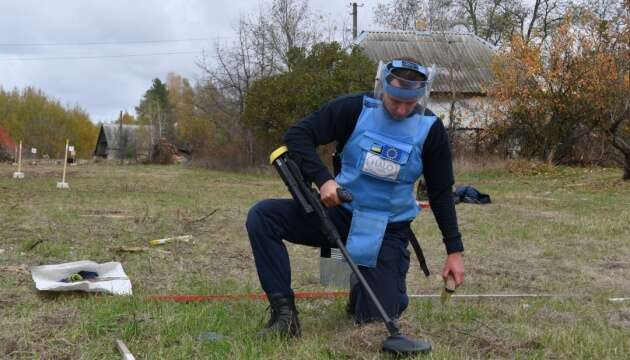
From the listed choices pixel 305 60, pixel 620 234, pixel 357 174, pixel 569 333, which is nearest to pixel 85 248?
pixel 357 174

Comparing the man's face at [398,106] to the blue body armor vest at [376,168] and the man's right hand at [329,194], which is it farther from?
the man's right hand at [329,194]

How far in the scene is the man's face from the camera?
3396mm

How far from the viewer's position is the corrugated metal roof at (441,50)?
30.5m

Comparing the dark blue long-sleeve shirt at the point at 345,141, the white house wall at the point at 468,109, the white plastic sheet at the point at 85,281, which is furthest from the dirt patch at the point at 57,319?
the white house wall at the point at 468,109

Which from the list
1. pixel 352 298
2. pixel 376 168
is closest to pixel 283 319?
pixel 352 298

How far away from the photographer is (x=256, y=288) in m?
4.86

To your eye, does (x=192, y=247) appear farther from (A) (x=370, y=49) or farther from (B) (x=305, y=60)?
(A) (x=370, y=49)

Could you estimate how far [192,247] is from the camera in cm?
672

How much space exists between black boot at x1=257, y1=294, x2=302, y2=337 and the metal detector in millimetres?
399

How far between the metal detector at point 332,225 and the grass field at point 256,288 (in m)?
0.11

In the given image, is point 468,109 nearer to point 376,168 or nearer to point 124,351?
point 376,168

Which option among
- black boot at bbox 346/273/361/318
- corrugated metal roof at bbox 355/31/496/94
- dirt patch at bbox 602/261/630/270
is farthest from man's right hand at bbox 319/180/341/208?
corrugated metal roof at bbox 355/31/496/94

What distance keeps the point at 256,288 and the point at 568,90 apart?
18.5 m

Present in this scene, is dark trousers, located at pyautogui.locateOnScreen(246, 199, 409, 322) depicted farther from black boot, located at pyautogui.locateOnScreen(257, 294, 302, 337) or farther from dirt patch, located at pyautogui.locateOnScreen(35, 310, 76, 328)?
dirt patch, located at pyautogui.locateOnScreen(35, 310, 76, 328)
